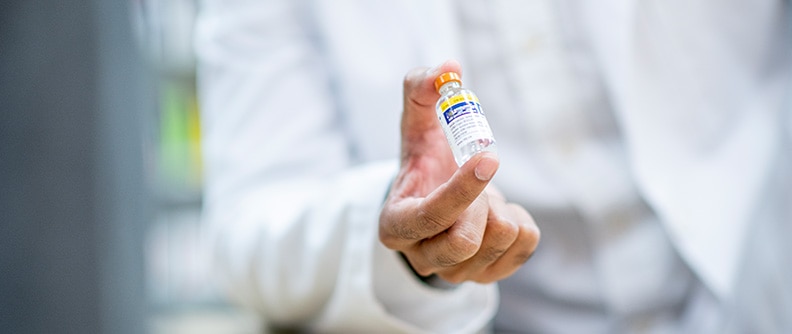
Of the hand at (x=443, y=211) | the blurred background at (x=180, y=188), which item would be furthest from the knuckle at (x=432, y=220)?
the blurred background at (x=180, y=188)

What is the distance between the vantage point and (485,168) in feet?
1.34

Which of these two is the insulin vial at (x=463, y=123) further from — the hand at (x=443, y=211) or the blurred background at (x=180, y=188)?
the blurred background at (x=180, y=188)

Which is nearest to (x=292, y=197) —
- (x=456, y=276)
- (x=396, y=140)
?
(x=396, y=140)

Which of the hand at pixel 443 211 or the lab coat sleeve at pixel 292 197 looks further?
the lab coat sleeve at pixel 292 197

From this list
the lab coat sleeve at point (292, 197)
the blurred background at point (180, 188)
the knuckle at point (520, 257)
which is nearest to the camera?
the knuckle at point (520, 257)

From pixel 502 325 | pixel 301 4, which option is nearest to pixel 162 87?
Answer: pixel 301 4

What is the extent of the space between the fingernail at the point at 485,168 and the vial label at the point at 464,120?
0.09 ft

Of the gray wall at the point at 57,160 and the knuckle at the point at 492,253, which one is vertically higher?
the gray wall at the point at 57,160

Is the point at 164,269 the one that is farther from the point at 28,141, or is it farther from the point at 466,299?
the point at 28,141

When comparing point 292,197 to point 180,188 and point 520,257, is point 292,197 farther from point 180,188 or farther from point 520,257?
point 180,188

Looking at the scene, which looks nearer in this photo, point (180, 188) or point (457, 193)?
point (457, 193)

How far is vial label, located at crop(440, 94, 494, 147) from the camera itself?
43 centimetres

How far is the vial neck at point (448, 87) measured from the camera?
1.52 ft

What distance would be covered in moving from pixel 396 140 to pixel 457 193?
39 cm
